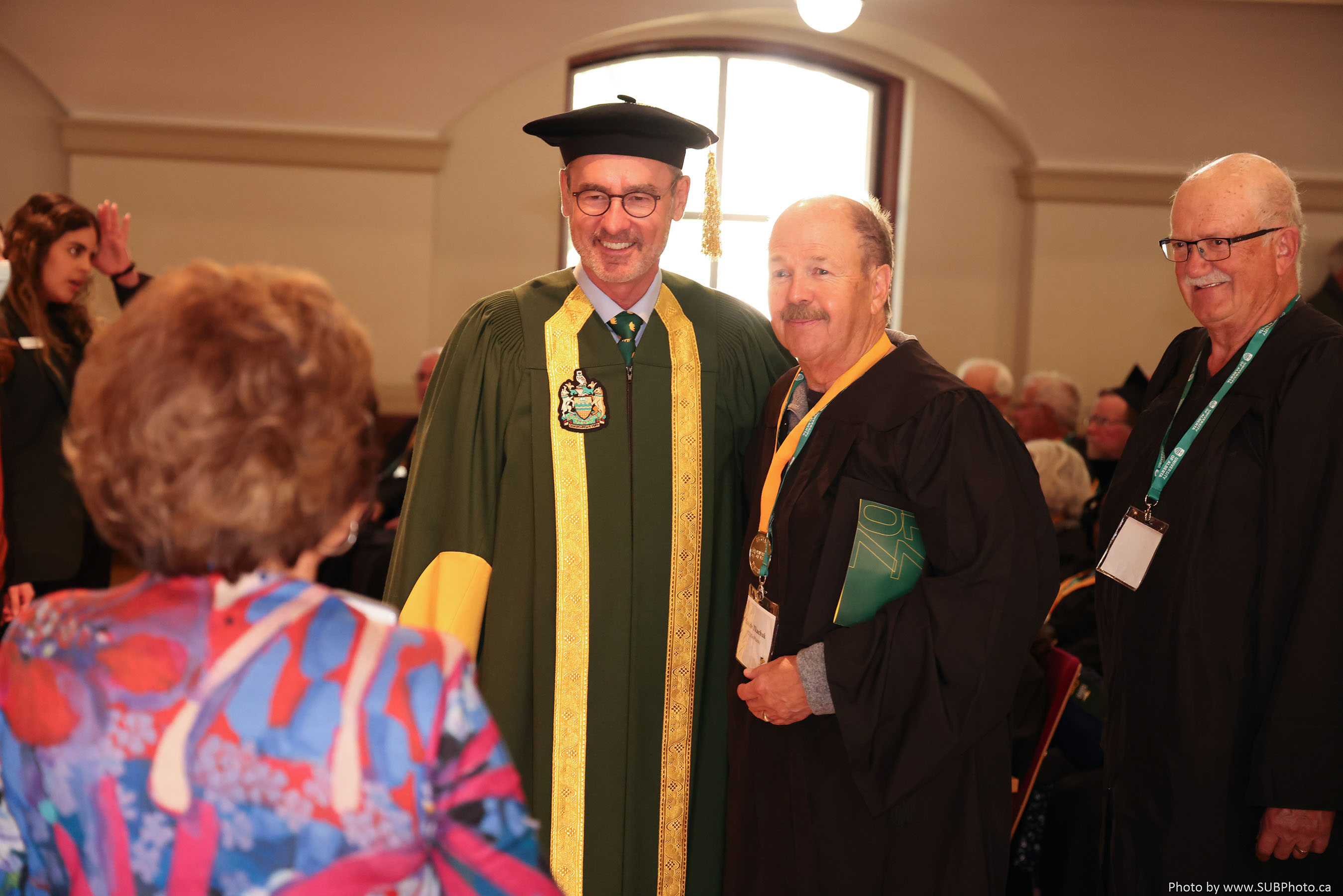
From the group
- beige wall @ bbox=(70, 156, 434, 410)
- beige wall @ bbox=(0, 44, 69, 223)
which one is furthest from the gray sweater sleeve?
beige wall @ bbox=(0, 44, 69, 223)

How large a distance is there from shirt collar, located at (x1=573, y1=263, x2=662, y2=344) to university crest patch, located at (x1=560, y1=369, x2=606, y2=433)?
141 mm

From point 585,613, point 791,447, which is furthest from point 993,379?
point 585,613

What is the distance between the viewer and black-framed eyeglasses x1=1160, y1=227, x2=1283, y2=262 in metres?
2.27

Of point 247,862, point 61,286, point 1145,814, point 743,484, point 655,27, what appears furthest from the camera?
point 655,27

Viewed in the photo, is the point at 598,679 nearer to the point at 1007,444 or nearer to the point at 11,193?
the point at 1007,444

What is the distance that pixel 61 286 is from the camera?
3.90m

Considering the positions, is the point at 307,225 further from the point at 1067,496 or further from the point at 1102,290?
the point at 1102,290

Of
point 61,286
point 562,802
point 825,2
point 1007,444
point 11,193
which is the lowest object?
point 562,802

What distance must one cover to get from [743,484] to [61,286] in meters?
2.90

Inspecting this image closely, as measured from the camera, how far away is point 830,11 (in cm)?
553

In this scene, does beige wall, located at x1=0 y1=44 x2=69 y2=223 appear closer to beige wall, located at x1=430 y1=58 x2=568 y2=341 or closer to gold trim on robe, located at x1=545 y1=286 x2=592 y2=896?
beige wall, located at x1=430 y1=58 x2=568 y2=341

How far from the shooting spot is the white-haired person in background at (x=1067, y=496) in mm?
3447

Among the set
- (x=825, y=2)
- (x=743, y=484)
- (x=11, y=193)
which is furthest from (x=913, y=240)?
(x=11, y=193)

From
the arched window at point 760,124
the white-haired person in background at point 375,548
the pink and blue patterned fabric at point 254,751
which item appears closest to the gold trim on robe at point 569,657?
the pink and blue patterned fabric at point 254,751
